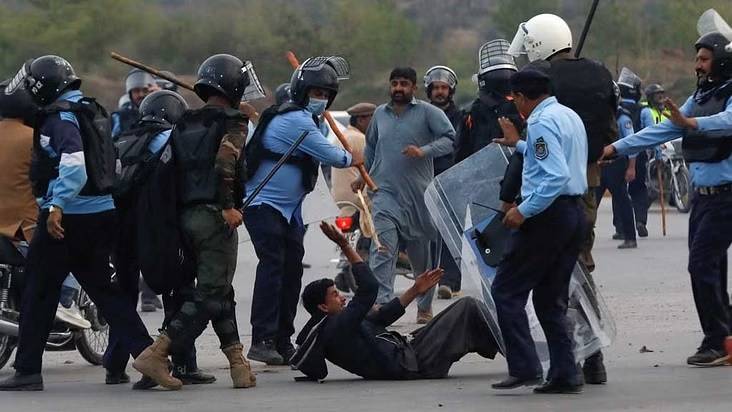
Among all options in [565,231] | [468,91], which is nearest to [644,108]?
[565,231]

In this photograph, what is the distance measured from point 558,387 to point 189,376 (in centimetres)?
212

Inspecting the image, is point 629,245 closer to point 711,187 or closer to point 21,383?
point 711,187

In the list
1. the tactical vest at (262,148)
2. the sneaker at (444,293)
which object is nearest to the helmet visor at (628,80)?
the sneaker at (444,293)

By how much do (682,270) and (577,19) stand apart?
169ft

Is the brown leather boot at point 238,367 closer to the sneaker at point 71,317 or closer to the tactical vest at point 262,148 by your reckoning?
the sneaker at point 71,317

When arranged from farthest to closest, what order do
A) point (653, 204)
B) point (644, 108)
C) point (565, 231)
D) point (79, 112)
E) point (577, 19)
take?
point (577, 19), point (653, 204), point (644, 108), point (79, 112), point (565, 231)

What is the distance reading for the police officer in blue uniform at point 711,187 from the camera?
10047mm

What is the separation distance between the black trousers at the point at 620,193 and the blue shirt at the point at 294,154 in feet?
29.8

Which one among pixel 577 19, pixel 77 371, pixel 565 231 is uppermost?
pixel 577 19

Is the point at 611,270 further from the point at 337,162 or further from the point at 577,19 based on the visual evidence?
the point at 577,19

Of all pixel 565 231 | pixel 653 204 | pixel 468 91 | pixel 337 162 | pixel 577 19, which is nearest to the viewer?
pixel 565 231

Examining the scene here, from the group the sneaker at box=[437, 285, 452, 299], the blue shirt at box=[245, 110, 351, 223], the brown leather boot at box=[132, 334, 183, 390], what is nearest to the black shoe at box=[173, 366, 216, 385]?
the brown leather boot at box=[132, 334, 183, 390]

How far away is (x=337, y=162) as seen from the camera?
10.9 meters

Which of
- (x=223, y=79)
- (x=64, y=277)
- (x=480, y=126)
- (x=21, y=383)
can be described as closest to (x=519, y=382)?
(x=223, y=79)
